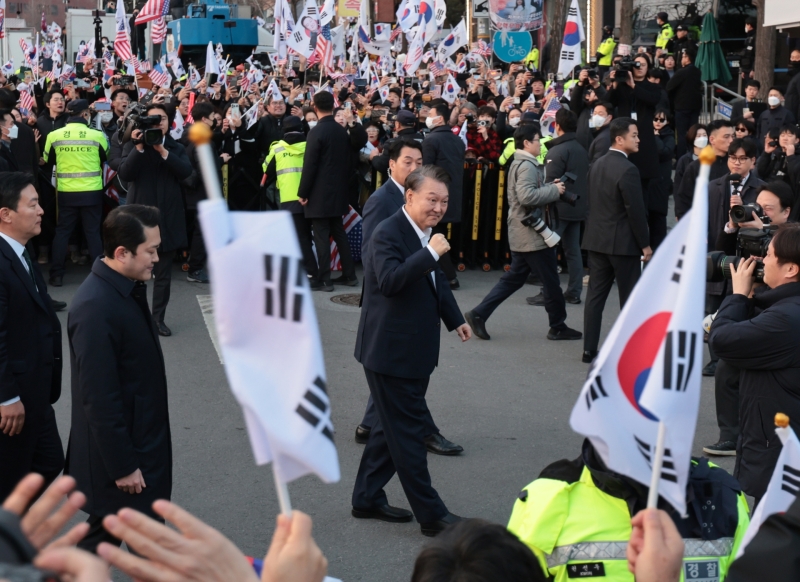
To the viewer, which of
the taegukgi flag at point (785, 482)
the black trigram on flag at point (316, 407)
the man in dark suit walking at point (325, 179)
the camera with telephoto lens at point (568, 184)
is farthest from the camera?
the man in dark suit walking at point (325, 179)

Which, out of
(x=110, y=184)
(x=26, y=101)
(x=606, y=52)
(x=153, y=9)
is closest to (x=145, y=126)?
(x=110, y=184)

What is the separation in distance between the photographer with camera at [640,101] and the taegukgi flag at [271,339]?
34.4 ft

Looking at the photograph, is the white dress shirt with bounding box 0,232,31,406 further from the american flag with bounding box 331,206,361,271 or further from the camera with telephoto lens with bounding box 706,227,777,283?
the american flag with bounding box 331,206,361,271

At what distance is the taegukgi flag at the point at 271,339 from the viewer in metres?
1.90

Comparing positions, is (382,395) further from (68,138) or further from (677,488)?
(68,138)

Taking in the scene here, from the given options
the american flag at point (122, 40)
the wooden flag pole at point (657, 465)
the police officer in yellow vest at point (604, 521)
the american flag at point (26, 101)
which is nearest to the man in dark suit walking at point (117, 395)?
the police officer in yellow vest at point (604, 521)

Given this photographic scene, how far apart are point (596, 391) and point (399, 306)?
10.4 ft

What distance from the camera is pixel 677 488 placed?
2336 mm

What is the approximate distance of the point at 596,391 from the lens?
238 centimetres

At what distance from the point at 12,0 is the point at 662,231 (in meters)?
89.1

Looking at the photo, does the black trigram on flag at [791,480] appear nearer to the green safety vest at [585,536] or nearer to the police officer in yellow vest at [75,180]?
the green safety vest at [585,536]

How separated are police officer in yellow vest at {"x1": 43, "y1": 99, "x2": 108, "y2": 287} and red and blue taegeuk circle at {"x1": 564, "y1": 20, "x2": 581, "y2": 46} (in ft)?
25.5

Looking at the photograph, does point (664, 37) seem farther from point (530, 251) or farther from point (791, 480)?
point (791, 480)

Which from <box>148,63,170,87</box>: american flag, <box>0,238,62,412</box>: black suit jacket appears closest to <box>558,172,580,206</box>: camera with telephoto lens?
<box>0,238,62,412</box>: black suit jacket
